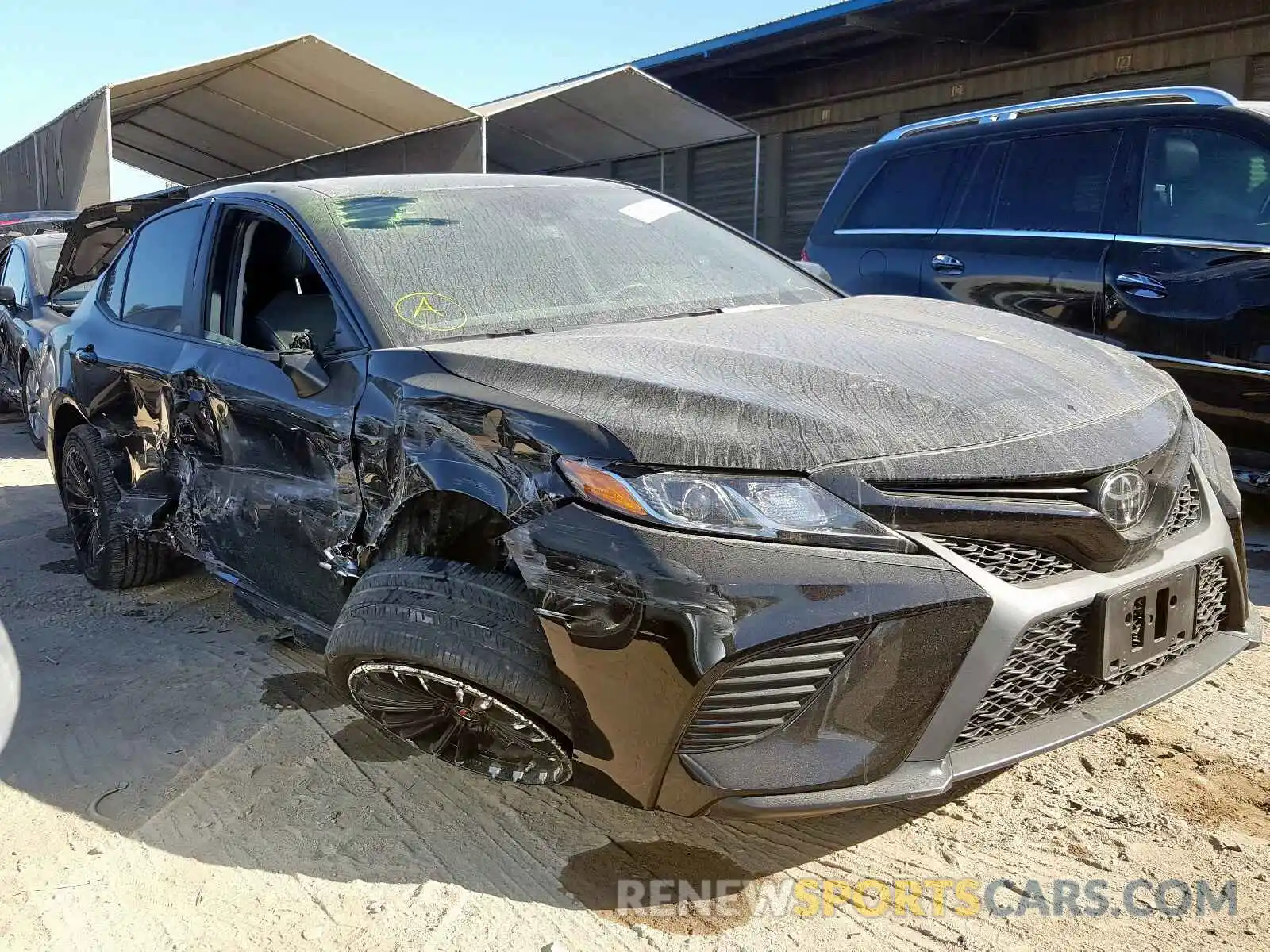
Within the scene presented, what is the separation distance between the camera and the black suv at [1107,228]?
4375 mm

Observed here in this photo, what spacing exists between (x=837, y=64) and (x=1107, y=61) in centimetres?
363

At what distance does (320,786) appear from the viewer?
282 cm

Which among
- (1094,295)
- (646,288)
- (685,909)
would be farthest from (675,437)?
(1094,295)

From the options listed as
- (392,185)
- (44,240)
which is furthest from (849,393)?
(44,240)

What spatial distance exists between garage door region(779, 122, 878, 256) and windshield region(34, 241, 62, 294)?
27.9 ft

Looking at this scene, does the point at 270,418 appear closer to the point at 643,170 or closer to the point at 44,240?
the point at 44,240

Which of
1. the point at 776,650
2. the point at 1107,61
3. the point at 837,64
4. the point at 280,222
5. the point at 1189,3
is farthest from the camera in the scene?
the point at 837,64

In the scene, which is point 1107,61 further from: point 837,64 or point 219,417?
point 219,417

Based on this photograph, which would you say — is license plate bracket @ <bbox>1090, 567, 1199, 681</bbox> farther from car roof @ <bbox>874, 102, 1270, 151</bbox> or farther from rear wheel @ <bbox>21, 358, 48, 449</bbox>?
rear wheel @ <bbox>21, 358, 48, 449</bbox>

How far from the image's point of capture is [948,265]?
529 cm

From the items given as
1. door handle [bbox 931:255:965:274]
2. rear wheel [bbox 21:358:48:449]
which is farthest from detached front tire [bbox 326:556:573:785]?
rear wheel [bbox 21:358:48:449]

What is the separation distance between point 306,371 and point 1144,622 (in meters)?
2.07

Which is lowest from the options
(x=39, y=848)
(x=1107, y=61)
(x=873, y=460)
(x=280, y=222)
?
(x=39, y=848)

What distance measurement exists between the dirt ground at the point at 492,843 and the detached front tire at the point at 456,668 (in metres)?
0.26
